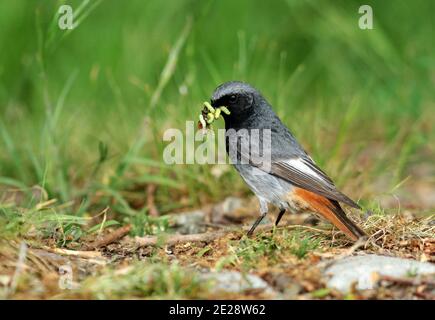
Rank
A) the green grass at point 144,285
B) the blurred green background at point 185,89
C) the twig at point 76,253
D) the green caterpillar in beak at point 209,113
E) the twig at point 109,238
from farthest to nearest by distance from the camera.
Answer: the blurred green background at point 185,89 → the green caterpillar in beak at point 209,113 → the twig at point 109,238 → the twig at point 76,253 → the green grass at point 144,285

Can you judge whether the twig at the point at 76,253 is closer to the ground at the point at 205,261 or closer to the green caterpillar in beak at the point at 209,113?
the ground at the point at 205,261

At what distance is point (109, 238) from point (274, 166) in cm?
120

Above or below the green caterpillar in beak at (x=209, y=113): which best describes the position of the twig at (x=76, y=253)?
below

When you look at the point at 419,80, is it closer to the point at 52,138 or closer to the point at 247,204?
the point at 247,204

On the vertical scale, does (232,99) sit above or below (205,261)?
above

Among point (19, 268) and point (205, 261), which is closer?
point (19, 268)

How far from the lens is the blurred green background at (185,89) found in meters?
6.21

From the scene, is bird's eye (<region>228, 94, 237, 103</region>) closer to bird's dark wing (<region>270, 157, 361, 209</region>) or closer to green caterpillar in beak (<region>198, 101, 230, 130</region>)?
green caterpillar in beak (<region>198, 101, 230, 130</region>)

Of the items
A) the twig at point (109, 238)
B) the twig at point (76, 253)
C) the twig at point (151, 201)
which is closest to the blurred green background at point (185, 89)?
the twig at point (151, 201)

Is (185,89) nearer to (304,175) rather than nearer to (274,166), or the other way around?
(274,166)

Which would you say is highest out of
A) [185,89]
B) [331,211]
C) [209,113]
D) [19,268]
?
[185,89]

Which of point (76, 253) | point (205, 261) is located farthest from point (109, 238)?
point (205, 261)

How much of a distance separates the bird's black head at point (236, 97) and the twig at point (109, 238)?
1.10m

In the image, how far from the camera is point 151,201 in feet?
20.9
